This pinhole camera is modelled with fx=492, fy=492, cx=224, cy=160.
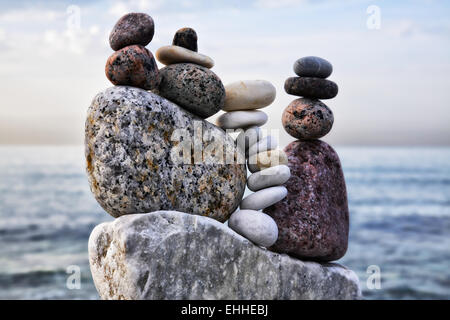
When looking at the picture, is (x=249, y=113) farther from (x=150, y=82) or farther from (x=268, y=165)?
(x=150, y=82)

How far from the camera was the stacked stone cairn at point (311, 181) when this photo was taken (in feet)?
16.7

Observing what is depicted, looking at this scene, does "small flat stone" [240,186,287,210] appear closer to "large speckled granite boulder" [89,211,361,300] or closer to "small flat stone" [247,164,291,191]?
"small flat stone" [247,164,291,191]

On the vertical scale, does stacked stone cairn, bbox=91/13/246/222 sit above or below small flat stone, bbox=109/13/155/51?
below

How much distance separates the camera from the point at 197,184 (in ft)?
15.4

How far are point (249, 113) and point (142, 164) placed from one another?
53.7 inches

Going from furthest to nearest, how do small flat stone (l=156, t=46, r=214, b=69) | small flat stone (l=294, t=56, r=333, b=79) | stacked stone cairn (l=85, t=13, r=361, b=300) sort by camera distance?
1. small flat stone (l=294, t=56, r=333, b=79)
2. small flat stone (l=156, t=46, r=214, b=69)
3. stacked stone cairn (l=85, t=13, r=361, b=300)

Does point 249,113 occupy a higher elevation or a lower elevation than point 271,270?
higher

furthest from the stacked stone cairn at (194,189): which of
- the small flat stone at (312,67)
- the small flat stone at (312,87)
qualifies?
the small flat stone at (312,67)

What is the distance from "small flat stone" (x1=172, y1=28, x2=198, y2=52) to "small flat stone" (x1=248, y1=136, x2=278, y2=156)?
120 cm

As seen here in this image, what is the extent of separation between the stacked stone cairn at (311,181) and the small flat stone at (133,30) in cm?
166

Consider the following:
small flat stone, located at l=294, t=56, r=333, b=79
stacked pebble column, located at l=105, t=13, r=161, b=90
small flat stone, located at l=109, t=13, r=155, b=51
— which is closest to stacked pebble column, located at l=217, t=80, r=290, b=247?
small flat stone, located at l=294, t=56, r=333, b=79

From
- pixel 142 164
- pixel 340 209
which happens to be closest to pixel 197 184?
pixel 142 164

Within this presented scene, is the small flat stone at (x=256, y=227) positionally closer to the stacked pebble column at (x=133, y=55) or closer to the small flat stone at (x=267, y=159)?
the small flat stone at (x=267, y=159)

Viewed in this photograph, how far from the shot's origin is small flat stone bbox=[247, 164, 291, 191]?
5.02 metres
